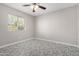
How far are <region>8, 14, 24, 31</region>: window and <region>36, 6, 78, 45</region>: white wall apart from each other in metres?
1.63

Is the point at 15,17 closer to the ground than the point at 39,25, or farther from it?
farther from it

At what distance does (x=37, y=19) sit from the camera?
6641 mm

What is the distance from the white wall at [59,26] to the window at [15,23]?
1631 mm

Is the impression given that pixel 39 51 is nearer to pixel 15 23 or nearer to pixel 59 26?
pixel 59 26

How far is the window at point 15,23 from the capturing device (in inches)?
171

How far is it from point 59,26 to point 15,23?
2.72 metres

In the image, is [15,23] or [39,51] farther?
[15,23]

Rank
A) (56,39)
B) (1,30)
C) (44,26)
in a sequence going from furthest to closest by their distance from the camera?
(44,26), (56,39), (1,30)

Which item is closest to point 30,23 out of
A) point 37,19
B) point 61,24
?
point 37,19

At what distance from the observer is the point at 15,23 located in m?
4.80

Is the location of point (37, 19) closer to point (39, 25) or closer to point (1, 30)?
point (39, 25)

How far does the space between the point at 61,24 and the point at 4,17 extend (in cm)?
317

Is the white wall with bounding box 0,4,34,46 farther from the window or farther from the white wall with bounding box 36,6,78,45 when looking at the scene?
the white wall with bounding box 36,6,78,45

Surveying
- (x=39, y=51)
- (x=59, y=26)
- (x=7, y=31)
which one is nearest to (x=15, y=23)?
(x=7, y=31)
